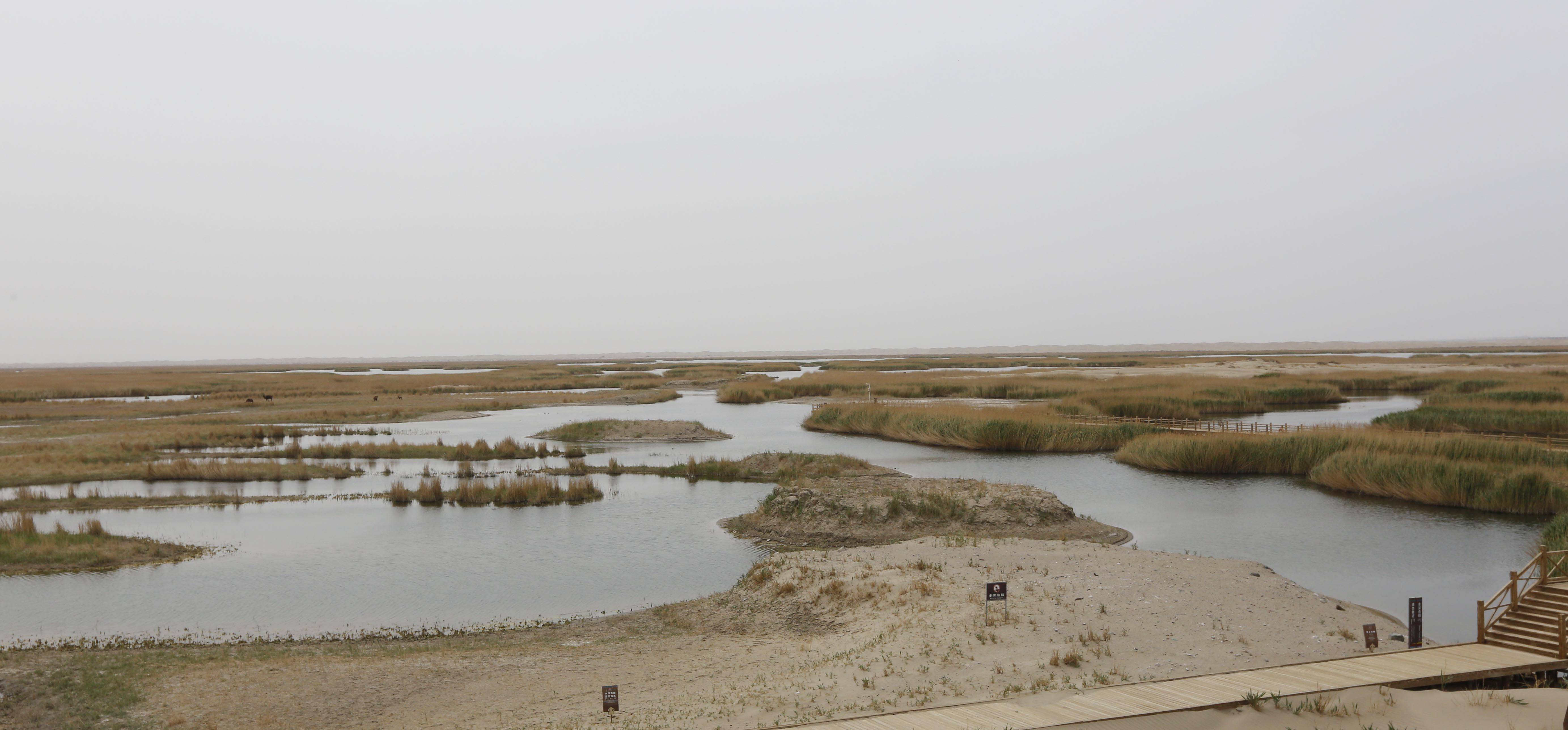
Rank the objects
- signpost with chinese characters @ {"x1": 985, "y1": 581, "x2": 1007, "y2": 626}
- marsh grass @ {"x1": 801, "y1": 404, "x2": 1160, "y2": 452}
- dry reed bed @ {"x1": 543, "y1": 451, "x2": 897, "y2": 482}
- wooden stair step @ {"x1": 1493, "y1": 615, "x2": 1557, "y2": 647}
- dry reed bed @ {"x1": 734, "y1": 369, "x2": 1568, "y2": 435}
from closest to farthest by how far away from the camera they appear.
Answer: wooden stair step @ {"x1": 1493, "y1": 615, "x2": 1557, "y2": 647} → signpost with chinese characters @ {"x1": 985, "y1": 581, "x2": 1007, "y2": 626} → dry reed bed @ {"x1": 543, "y1": 451, "x2": 897, "y2": 482} → dry reed bed @ {"x1": 734, "y1": 369, "x2": 1568, "y2": 435} → marsh grass @ {"x1": 801, "y1": 404, "x2": 1160, "y2": 452}

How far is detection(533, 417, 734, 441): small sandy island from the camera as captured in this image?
48.3 metres

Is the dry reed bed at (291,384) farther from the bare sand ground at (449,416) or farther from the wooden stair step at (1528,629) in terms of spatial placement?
the wooden stair step at (1528,629)

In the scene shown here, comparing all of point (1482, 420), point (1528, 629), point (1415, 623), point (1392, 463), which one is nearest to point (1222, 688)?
point (1415, 623)

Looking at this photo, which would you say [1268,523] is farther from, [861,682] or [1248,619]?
[861,682]

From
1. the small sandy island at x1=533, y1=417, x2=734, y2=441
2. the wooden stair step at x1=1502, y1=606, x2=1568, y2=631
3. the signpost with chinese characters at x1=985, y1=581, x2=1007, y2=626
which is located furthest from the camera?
the small sandy island at x1=533, y1=417, x2=734, y2=441

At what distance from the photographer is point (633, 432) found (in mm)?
49250

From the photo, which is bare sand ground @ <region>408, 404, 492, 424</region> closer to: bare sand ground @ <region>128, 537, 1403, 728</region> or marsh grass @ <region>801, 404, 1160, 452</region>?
marsh grass @ <region>801, 404, 1160, 452</region>

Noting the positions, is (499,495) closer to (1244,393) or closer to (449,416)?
(449,416)

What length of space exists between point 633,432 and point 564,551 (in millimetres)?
26223

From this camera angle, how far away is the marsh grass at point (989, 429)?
43.0 metres

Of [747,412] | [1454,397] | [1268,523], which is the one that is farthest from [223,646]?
[1454,397]

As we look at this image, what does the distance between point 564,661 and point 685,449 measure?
30763mm

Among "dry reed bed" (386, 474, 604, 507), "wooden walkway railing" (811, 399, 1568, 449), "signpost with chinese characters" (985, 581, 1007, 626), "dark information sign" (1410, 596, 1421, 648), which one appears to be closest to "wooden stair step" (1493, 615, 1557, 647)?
"dark information sign" (1410, 596, 1421, 648)

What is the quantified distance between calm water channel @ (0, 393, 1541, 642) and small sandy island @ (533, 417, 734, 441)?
12.8 meters
